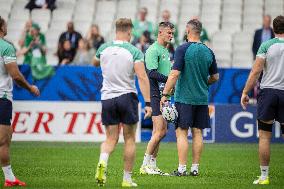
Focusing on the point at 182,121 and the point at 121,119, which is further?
the point at 182,121

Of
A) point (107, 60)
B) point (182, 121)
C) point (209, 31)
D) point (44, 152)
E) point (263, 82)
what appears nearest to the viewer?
point (107, 60)

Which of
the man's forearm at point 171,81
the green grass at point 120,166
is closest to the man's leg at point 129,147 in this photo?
the green grass at point 120,166

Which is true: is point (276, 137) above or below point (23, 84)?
below

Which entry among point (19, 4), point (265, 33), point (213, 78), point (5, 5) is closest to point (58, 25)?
point (19, 4)

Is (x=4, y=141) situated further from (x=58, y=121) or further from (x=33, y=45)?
(x=33, y=45)

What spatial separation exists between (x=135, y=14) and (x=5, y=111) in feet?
61.3

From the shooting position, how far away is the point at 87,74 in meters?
24.4

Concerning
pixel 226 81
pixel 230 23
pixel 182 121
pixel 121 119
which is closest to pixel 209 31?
pixel 230 23

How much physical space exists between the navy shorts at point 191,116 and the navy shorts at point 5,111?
3097 mm

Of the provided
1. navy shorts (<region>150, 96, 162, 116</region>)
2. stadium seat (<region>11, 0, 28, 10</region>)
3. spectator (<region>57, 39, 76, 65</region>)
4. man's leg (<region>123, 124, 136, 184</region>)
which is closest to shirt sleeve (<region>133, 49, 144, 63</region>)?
man's leg (<region>123, 124, 136, 184</region>)

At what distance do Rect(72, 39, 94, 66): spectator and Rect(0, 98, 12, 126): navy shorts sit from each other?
14.1 m

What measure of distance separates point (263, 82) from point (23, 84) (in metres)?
3.39

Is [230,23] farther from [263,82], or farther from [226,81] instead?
[263,82]

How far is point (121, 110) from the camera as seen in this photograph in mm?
12820
